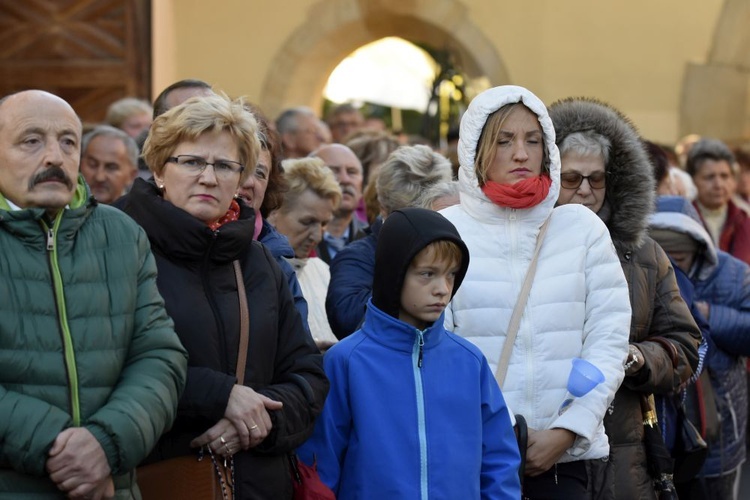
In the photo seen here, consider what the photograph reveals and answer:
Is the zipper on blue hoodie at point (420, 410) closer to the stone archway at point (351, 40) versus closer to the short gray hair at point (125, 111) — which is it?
the short gray hair at point (125, 111)

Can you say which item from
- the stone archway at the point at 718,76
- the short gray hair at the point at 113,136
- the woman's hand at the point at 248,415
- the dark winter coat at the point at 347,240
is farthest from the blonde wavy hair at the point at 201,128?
the stone archway at the point at 718,76

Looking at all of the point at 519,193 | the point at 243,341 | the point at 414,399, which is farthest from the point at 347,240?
the point at 243,341

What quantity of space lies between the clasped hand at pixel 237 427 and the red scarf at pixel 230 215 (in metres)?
0.54

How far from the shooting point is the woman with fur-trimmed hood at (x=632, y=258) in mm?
4926

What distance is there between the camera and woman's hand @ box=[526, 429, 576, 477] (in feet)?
14.7

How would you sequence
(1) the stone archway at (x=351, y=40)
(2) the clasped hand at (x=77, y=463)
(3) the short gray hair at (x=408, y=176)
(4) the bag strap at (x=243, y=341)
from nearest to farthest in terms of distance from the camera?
(2) the clasped hand at (x=77, y=463), (4) the bag strap at (x=243, y=341), (3) the short gray hair at (x=408, y=176), (1) the stone archway at (x=351, y=40)

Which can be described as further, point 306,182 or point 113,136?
point 113,136

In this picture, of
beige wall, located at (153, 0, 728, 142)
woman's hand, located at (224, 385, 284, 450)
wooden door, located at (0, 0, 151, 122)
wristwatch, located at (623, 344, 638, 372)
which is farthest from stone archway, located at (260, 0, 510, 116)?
woman's hand, located at (224, 385, 284, 450)

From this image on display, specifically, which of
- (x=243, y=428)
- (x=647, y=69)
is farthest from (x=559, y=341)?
(x=647, y=69)

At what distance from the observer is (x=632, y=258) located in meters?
5.12

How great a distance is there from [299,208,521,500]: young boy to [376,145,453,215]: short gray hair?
4.60 feet

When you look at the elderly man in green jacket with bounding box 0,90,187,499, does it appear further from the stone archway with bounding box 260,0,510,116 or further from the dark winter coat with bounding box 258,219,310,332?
the stone archway with bounding box 260,0,510,116

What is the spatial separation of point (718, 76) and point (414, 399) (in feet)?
43.9

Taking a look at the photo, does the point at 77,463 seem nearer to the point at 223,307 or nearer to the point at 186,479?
the point at 186,479
